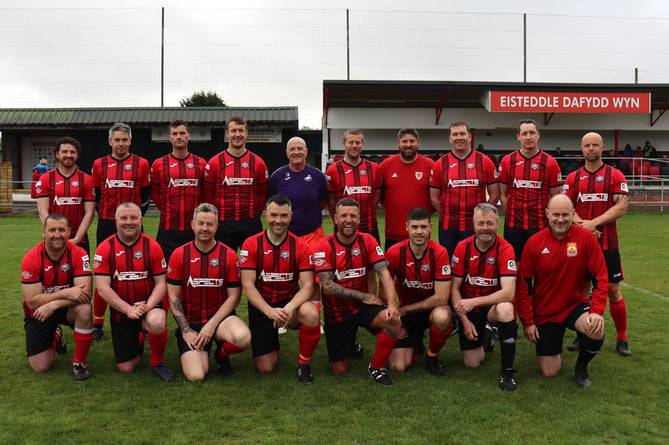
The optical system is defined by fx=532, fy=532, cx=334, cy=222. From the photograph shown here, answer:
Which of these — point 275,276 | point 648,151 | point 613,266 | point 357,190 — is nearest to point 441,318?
point 275,276

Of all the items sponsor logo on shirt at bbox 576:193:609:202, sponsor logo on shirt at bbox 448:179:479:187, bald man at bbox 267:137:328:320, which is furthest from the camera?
bald man at bbox 267:137:328:320

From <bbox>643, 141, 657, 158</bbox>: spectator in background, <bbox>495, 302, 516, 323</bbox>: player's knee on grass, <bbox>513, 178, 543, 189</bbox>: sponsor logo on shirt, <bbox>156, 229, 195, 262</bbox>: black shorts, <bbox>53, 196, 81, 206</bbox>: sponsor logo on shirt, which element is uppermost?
<bbox>643, 141, 657, 158</bbox>: spectator in background

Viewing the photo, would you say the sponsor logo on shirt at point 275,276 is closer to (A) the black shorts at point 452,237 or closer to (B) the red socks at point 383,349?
(B) the red socks at point 383,349

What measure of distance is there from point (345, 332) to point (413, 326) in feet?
1.83

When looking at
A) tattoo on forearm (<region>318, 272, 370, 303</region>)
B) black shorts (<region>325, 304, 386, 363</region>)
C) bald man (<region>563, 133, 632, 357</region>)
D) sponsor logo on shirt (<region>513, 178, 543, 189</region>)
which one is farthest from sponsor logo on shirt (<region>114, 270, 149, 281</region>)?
bald man (<region>563, 133, 632, 357</region>)

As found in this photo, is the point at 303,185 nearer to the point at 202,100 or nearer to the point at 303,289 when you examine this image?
the point at 303,289

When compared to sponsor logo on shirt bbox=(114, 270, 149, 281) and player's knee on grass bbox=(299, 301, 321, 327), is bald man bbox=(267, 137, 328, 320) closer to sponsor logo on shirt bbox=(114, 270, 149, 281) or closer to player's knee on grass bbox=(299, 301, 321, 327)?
player's knee on grass bbox=(299, 301, 321, 327)

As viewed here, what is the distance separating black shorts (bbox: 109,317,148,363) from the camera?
3.92 meters

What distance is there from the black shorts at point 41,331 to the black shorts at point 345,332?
2009 mm

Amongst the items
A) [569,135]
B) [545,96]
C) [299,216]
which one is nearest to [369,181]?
[299,216]

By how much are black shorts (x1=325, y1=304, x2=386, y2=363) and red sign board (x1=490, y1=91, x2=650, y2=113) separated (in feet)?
60.0

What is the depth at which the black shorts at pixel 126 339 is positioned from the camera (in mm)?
3916

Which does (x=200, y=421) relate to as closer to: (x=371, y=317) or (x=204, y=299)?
(x=204, y=299)

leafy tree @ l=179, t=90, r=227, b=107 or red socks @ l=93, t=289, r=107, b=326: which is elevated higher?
leafy tree @ l=179, t=90, r=227, b=107
